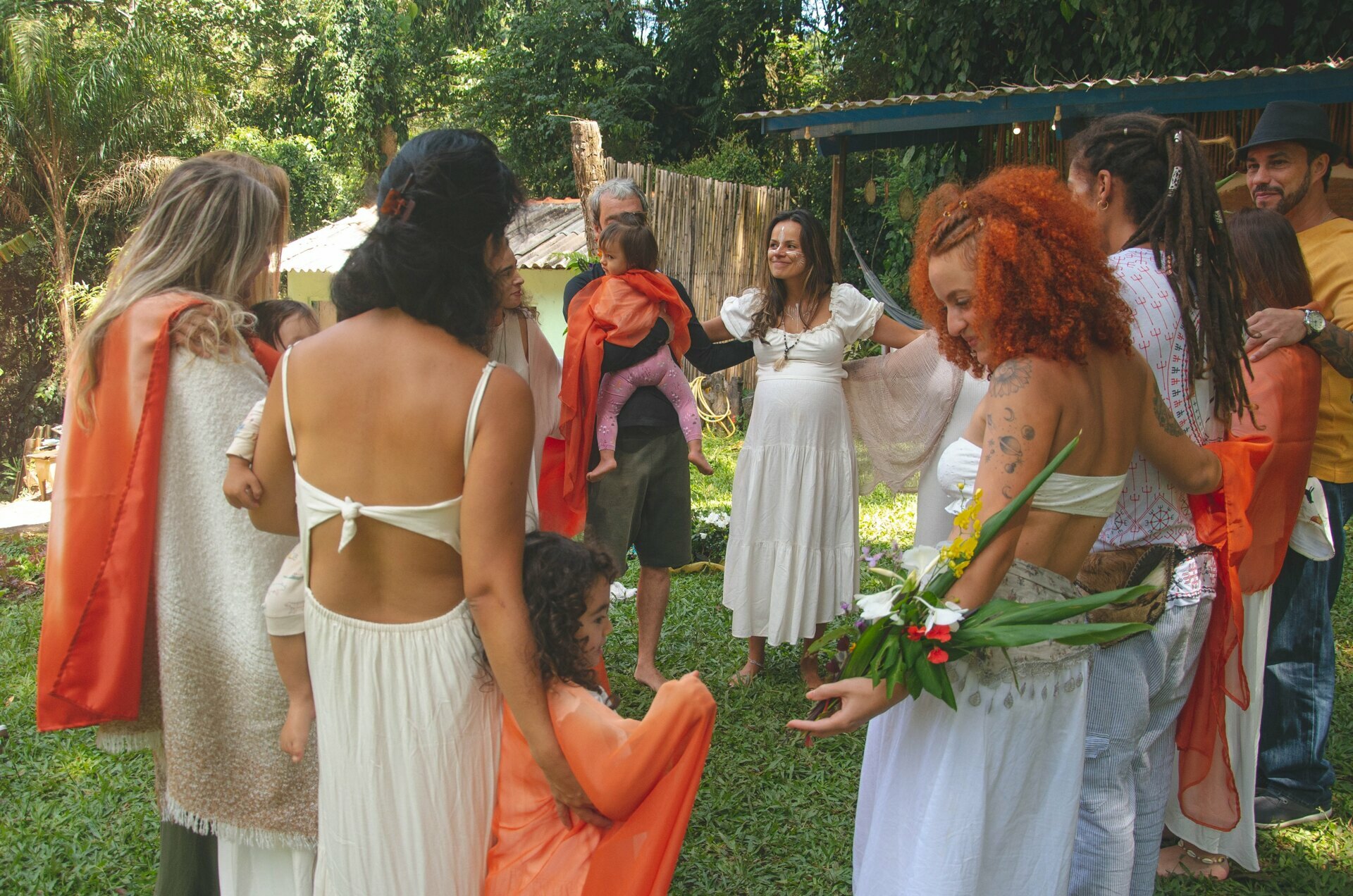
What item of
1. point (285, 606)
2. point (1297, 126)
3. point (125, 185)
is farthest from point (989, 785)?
point (125, 185)

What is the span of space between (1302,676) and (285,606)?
10.6 ft

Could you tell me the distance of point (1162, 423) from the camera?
224cm

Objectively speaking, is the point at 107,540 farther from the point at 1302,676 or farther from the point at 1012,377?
the point at 1302,676

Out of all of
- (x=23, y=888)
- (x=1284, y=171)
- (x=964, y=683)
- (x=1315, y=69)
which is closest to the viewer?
(x=964, y=683)

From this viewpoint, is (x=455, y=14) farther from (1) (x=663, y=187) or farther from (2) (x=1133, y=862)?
(2) (x=1133, y=862)

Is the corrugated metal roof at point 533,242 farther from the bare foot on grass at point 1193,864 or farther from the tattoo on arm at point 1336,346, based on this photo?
the bare foot on grass at point 1193,864

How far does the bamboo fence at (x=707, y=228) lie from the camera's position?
1110cm

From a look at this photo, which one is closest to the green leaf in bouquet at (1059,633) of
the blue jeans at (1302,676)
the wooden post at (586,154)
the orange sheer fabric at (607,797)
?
the orange sheer fabric at (607,797)

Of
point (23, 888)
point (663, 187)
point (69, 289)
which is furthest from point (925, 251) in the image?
point (69, 289)

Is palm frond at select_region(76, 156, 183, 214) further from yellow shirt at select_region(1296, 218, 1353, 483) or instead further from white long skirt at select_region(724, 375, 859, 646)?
yellow shirt at select_region(1296, 218, 1353, 483)

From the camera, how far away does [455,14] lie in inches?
993

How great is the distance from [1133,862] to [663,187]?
31.5ft

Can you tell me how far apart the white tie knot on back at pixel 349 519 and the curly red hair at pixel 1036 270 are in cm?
122

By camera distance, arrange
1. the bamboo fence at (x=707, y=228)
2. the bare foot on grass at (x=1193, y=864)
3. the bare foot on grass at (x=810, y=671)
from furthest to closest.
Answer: the bamboo fence at (x=707, y=228), the bare foot on grass at (x=810, y=671), the bare foot on grass at (x=1193, y=864)
